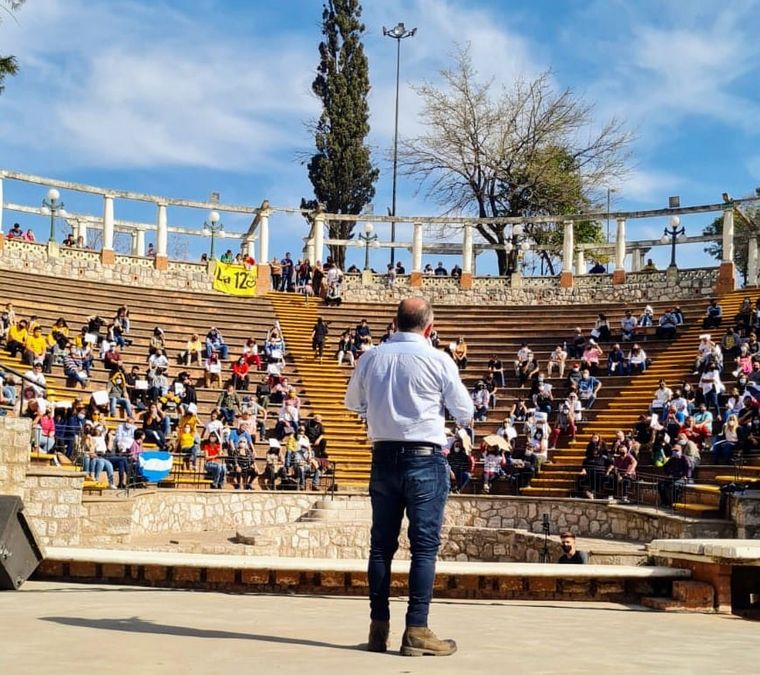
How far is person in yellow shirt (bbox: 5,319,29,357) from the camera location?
89.7 feet

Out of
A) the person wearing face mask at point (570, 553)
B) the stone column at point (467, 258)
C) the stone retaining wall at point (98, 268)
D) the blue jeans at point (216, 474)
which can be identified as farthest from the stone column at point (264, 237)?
the person wearing face mask at point (570, 553)

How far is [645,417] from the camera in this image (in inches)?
1062

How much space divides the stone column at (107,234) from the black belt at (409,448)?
32.6 metres

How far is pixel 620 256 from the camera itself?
3894 cm

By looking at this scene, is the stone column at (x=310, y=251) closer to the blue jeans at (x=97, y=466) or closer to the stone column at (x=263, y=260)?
the stone column at (x=263, y=260)

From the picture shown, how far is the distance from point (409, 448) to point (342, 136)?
50.6 metres

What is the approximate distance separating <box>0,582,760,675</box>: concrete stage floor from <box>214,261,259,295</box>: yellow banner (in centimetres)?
3091

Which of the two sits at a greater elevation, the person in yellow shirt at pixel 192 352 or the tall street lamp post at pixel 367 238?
the tall street lamp post at pixel 367 238

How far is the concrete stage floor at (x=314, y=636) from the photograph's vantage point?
557 cm

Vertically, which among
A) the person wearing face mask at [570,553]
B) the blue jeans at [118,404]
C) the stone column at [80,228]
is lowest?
the person wearing face mask at [570,553]

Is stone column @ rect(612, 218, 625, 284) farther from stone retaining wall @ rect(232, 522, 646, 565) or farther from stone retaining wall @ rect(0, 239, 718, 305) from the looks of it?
stone retaining wall @ rect(232, 522, 646, 565)

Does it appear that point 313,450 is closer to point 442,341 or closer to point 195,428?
point 195,428

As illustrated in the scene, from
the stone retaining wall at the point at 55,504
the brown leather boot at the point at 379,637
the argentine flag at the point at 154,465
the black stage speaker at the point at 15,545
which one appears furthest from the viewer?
the argentine flag at the point at 154,465

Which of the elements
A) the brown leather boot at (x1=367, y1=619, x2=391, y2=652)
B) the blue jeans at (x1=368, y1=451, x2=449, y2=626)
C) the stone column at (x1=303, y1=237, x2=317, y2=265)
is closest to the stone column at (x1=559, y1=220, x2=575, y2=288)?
the stone column at (x1=303, y1=237, x2=317, y2=265)
